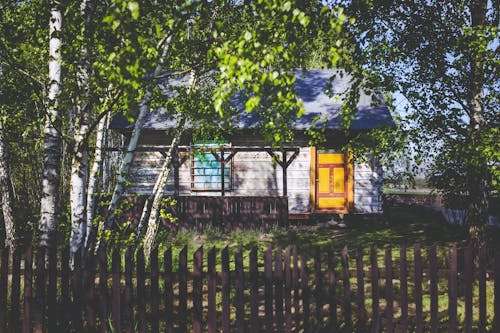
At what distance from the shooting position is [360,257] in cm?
388

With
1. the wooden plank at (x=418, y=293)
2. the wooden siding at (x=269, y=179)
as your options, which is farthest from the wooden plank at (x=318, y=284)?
the wooden siding at (x=269, y=179)

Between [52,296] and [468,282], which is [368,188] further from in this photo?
[52,296]

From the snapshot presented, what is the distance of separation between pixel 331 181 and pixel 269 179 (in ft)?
7.32

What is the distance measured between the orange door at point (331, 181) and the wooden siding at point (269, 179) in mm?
323

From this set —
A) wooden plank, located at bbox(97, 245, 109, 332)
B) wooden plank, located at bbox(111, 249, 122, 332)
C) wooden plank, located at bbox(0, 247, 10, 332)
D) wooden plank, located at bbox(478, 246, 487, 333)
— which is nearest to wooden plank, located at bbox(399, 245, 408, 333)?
wooden plank, located at bbox(478, 246, 487, 333)

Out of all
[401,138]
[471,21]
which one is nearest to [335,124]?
[471,21]

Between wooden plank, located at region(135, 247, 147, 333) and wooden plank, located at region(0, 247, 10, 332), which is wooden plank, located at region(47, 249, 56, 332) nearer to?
wooden plank, located at region(0, 247, 10, 332)

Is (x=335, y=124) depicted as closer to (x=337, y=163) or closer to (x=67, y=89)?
(x=337, y=163)

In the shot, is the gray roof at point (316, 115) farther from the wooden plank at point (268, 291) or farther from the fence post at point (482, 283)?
the wooden plank at point (268, 291)

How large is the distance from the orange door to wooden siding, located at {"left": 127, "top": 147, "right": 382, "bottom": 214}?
0.32 metres

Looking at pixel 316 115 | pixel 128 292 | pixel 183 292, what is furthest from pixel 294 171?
pixel 128 292

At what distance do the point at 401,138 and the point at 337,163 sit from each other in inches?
266

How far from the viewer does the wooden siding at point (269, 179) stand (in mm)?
12789

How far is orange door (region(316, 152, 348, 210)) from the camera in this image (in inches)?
509
